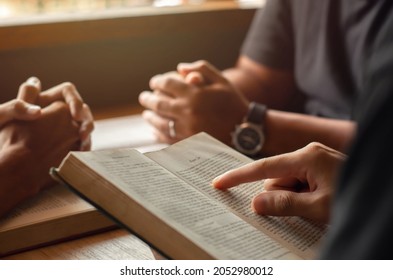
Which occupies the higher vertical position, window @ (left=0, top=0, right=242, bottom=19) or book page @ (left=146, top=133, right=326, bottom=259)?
window @ (left=0, top=0, right=242, bottom=19)

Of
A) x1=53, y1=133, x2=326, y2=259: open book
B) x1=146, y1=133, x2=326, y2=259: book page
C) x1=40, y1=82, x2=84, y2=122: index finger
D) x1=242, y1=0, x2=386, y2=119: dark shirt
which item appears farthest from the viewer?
x1=242, y1=0, x2=386, y2=119: dark shirt

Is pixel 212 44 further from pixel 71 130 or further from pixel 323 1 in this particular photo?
pixel 71 130

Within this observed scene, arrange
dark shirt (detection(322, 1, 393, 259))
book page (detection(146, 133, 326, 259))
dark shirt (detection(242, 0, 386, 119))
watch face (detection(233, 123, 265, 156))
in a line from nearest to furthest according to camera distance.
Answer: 1. dark shirt (detection(322, 1, 393, 259))
2. book page (detection(146, 133, 326, 259))
3. watch face (detection(233, 123, 265, 156))
4. dark shirt (detection(242, 0, 386, 119))

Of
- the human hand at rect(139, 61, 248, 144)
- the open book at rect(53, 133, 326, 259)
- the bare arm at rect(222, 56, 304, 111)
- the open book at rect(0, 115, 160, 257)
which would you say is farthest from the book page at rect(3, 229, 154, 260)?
the bare arm at rect(222, 56, 304, 111)

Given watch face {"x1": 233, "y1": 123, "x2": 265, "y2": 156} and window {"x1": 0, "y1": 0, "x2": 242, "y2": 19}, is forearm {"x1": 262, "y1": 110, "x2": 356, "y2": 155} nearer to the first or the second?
watch face {"x1": 233, "y1": 123, "x2": 265, "y2": 156}

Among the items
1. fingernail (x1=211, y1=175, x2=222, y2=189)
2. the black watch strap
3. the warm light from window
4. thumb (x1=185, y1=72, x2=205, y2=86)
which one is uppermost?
the warm light from window

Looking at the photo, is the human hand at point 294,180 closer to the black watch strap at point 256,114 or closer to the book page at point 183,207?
the book page at point 183,207

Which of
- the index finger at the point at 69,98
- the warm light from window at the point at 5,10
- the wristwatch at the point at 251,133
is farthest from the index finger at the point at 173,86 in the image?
the warm light from window at the point at 5,10

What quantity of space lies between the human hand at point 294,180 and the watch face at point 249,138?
418 millimetres

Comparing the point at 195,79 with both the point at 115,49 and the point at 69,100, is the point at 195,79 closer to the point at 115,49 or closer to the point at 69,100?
the point at 69,100

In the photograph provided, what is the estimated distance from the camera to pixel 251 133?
4.09 ft

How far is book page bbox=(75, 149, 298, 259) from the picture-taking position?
0.62 metres

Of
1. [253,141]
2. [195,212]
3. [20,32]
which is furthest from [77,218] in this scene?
[20,32]

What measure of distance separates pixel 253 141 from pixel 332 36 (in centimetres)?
40
